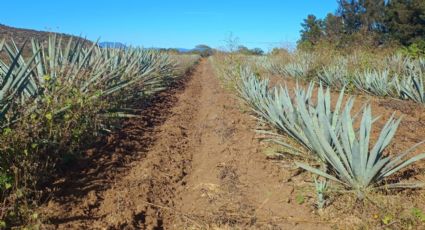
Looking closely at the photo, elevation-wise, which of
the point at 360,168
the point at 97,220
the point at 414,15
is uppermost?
the point at 414,15

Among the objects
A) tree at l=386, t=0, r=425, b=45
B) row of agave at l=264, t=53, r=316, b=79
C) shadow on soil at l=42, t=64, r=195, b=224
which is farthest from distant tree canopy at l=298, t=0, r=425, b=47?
shadow on soil at l=42, t=64, r=195, b=224

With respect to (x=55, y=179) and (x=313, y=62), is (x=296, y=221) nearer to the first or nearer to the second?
(x=55, y=179)

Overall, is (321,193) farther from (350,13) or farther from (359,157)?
(350,13)

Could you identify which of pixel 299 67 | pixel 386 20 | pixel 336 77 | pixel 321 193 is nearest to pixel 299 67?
pixel 299 67

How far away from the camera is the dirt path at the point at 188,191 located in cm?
354

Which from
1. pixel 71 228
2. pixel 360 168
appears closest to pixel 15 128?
pixel 71 228

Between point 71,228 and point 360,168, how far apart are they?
2.28 metres

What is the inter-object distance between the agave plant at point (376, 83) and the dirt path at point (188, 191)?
510cm

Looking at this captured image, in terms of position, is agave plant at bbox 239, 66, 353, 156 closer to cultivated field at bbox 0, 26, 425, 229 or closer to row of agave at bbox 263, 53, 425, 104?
cultivated field at bbox 0, 26, 425, 229

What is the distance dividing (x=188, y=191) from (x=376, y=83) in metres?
7.62

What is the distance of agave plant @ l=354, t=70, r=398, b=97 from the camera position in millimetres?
10391

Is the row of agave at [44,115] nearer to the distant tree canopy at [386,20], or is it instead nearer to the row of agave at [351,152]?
the row of agave at [351,152]

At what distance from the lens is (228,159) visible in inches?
210

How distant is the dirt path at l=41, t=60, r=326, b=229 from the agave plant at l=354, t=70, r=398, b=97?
510 centimetres
